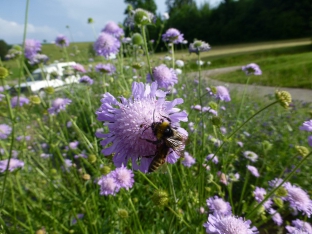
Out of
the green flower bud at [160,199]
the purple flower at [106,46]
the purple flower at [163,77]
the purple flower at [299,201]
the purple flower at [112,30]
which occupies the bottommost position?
the purple flower at [299,201]

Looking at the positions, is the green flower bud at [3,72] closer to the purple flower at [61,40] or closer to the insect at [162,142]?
the insect at [162,142]

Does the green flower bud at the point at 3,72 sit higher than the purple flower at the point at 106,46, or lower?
lower

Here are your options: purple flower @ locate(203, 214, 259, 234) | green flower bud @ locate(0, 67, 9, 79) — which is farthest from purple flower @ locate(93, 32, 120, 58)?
purple flower @ locate(203, 214, 259, 234)

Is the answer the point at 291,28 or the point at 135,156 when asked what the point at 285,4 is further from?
the point at 135,156

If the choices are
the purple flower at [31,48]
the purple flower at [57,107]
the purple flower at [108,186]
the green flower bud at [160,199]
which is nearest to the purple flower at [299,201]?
the green flower bud at [160,199]

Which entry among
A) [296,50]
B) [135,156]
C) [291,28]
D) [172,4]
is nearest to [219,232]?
[135,156]
